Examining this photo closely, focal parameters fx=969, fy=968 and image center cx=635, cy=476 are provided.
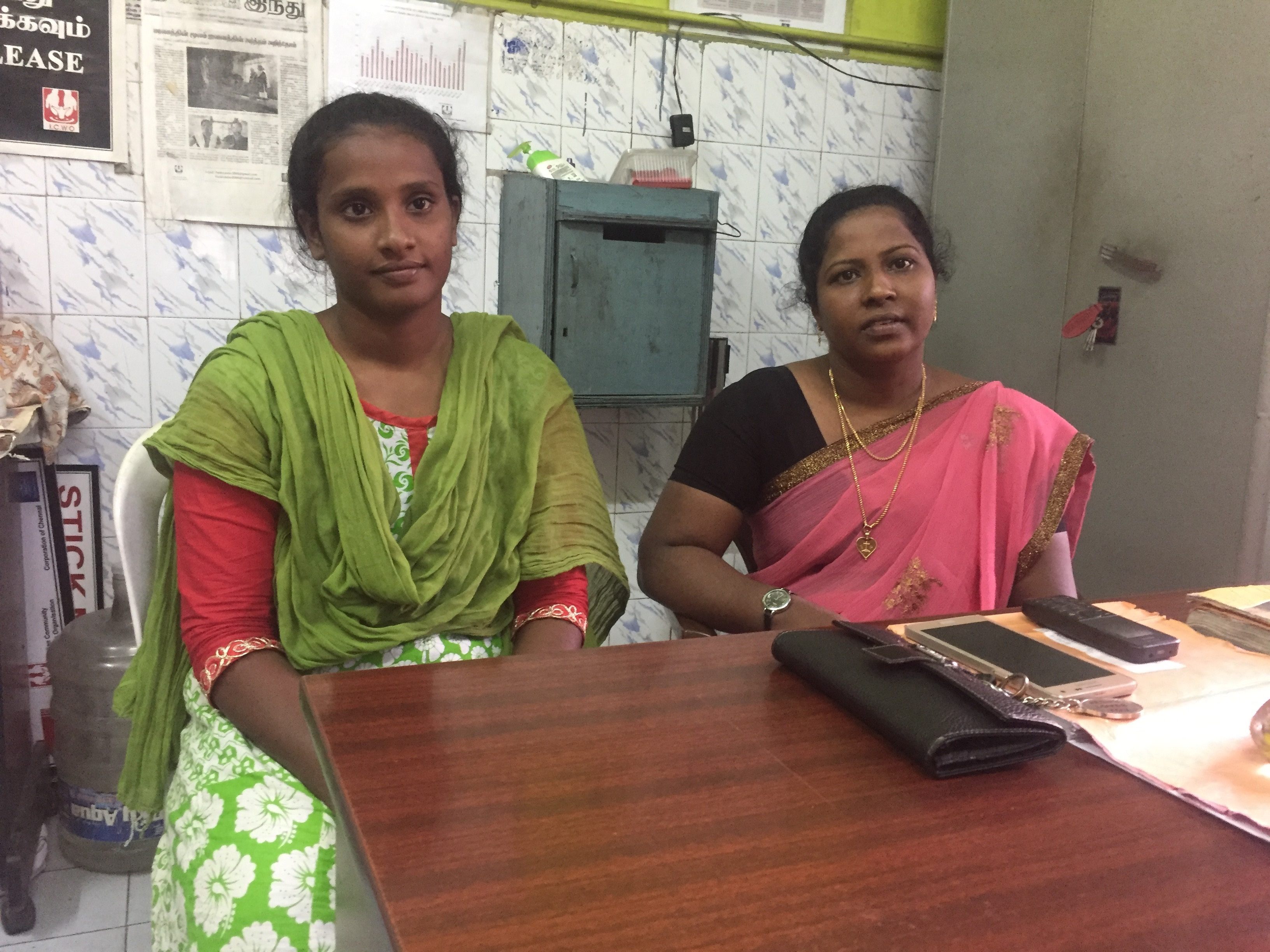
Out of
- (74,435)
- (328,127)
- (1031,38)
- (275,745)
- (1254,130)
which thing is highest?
(1031,38)

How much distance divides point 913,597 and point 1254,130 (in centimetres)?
131

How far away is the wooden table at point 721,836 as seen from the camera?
1.77 feet

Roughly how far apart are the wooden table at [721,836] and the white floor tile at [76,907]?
56.2 inches

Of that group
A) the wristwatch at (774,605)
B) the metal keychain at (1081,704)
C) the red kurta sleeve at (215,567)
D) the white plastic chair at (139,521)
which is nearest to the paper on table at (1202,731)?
the metal keychain at (1081,704)

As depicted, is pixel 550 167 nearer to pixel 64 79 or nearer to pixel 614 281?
pixel 614 281

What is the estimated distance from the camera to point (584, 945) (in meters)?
0.51

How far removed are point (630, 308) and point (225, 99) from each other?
1.06 m

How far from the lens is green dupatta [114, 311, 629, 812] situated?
4.18ft

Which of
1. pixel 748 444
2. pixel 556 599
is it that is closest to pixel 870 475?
pixel 748 444

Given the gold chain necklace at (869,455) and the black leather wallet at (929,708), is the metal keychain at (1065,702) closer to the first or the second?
the black leather wallet at (929,708)

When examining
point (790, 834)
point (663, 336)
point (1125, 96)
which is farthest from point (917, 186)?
point (790, 834)

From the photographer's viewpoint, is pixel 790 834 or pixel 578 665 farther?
pixel 578 665

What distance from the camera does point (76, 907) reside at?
1.97 metres

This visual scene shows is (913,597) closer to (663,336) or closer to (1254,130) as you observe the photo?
(663,336)
